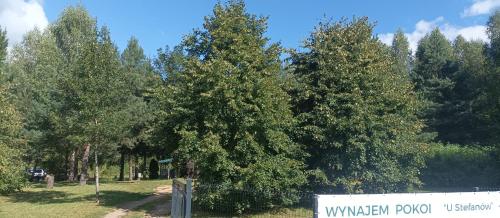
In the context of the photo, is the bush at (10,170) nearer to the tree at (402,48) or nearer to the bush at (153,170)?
the bush at (153,170)

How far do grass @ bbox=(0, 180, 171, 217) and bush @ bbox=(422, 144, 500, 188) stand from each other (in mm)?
20590

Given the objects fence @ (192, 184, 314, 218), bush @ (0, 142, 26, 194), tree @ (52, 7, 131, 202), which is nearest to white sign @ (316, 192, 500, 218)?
fence @ (192, 184, 314, 218)

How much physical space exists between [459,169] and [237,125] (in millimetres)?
23897

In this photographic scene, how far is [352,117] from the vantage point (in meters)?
21.8

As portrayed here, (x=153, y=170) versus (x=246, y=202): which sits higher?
(x=153, y=170)

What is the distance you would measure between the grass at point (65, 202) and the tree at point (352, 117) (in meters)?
9.68

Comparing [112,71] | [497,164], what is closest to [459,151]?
[497,164]

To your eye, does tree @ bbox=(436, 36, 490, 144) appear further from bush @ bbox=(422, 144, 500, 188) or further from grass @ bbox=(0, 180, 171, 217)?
grass @ bbox=(0, 180, 171, 217)

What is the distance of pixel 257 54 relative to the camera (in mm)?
21953

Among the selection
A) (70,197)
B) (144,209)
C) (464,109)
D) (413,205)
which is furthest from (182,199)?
(464,109)

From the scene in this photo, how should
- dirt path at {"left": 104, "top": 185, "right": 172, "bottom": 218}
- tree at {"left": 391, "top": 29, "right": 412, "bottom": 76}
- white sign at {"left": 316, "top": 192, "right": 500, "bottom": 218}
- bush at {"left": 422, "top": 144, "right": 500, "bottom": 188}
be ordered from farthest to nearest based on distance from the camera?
tree at {"left": 391, "top": 29, "right": 412, "bottom": 76} < bush at {"left": 422, "top": 144, "right": 500, "bottom": 188} < dirt path at {"left": 104, "top": 185, "right": 172, "bottom": 218} < white sign at {"left": 316, "top": 192, "right": 500, "bottom": 218}

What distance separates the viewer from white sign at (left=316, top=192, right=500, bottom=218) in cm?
1088

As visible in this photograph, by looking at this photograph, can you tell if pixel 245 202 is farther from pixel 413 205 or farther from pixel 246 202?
pixel 413 205

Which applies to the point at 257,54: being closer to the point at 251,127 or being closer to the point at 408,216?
the point at 251,127
